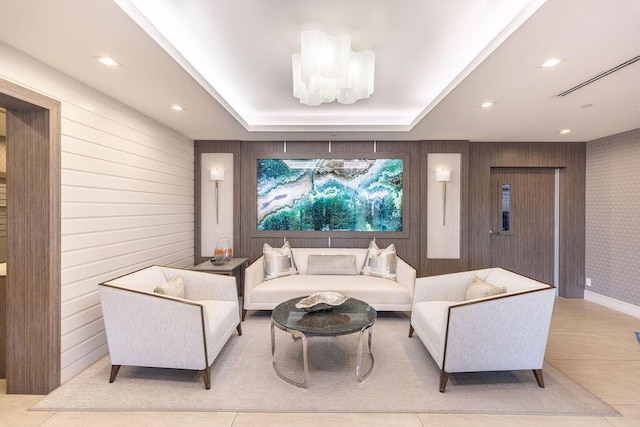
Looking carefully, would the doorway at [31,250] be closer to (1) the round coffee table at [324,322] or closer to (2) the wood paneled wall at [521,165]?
(1) the round coffee table at [324,322]

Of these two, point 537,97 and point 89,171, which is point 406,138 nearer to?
point 537,97

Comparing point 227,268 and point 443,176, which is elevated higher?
point 443,176

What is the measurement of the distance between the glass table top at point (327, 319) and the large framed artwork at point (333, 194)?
184 cm

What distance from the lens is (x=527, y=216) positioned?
4.77m

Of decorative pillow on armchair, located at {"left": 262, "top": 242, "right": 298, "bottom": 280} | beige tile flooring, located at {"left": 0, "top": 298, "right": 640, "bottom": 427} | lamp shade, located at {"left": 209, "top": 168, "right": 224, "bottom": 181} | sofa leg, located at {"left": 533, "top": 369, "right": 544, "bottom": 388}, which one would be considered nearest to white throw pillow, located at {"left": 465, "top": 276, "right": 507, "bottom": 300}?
sofa leg, located at {"left": 533, "top": 369, "right": 544, "bottom": 388}

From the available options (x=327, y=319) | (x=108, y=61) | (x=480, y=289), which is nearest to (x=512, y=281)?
(x=480, y=289)

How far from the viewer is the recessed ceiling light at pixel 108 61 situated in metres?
2.11

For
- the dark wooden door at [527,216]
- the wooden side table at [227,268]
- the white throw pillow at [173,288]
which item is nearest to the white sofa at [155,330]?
the white throw pillow at [173,288]

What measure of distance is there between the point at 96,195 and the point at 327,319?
231 cm

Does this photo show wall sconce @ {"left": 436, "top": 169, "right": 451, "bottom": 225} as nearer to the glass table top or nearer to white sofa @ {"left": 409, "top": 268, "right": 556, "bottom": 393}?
white sofa @ {"left": 409, "top": 268, "right": 556, "bottom": 393}

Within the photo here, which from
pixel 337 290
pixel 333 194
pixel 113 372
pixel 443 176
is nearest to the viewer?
pixel 113 372

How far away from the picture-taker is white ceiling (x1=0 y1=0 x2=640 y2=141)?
1.72m

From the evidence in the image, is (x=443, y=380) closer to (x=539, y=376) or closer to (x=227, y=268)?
(x=539, y=376)

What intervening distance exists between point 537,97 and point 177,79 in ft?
10.5
